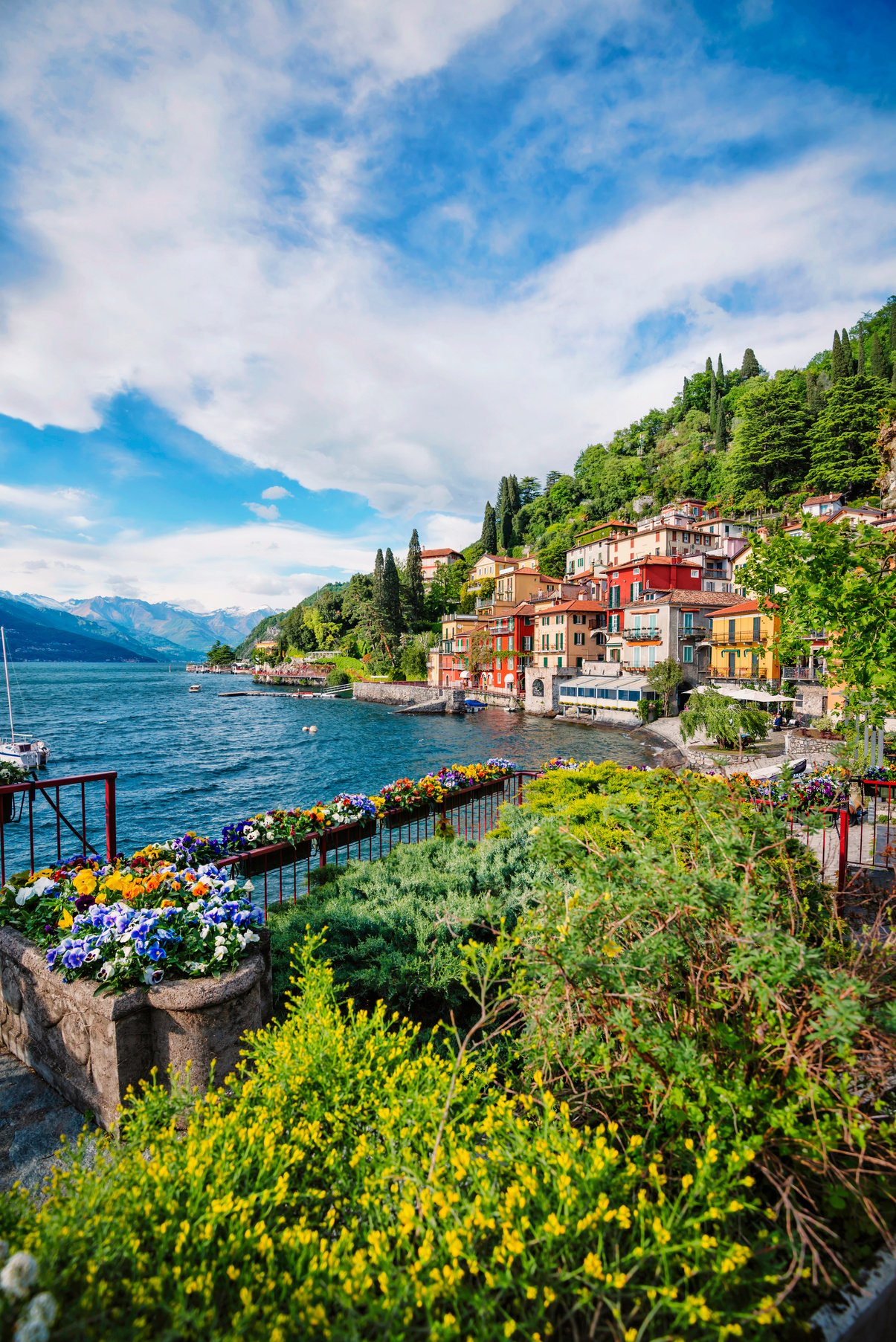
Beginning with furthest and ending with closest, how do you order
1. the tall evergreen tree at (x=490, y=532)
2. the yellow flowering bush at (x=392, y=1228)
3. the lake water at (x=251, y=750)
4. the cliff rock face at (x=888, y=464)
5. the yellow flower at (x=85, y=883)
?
the tall evergreen tree at (x=490, y=532), the cliff rock face at (x=888, y=464), the lake water at (x=251, y=750), the yellow flower at (x=85, y=883), the yellow flowering bush at (x=392, y=1228)

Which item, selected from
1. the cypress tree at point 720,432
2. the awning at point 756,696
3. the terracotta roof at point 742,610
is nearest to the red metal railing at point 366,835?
the awning at point 756,696

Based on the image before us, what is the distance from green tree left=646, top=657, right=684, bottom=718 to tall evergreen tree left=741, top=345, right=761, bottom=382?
217 ft

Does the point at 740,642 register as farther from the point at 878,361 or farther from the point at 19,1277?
the point at 878,361

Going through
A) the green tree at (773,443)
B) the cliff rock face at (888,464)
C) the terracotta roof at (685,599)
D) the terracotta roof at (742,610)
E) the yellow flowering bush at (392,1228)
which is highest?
the green tree at (773,443)

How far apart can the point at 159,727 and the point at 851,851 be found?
51185 mm

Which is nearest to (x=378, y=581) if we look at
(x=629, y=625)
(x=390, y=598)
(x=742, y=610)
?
(x=390, y=598)

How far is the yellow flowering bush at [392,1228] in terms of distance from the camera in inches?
55.6

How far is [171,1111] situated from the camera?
2162 millimetres

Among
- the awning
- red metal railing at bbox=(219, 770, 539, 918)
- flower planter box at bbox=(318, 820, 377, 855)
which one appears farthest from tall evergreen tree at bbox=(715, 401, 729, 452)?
flower planter box at bbox=(318, 820, 377, 855)

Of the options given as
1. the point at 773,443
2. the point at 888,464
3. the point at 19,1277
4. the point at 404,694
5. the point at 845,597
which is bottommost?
the point at 404,694

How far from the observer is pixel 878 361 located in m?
59.7

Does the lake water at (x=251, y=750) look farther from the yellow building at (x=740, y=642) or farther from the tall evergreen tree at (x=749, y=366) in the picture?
the tall evergreen tree at (x=749, y=366)

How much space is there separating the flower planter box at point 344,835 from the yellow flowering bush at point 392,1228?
143 inches

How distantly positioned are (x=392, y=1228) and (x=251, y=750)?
38.7m
